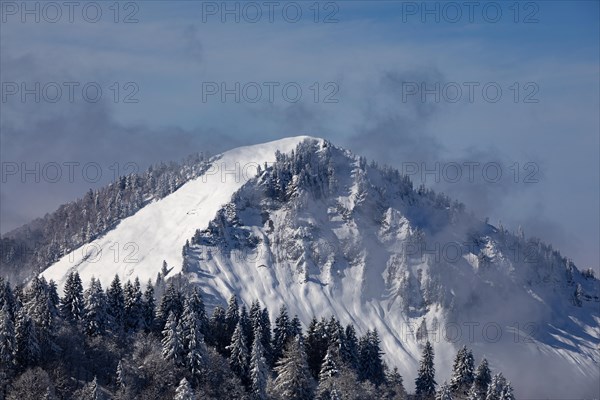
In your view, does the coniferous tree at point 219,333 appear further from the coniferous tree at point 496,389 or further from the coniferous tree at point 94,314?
the coniferous tree at point 496,389

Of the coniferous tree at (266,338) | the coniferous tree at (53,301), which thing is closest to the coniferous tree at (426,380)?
the coniferous tree at (266,338)

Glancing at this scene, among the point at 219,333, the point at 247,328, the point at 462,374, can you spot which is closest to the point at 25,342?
the point at 219,333

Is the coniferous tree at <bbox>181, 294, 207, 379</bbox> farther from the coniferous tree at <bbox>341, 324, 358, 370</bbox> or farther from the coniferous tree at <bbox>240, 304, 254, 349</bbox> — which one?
the coniferous tree at <bbox>341, 324, 358, 370</bbox>

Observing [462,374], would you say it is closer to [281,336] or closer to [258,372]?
[281,336]

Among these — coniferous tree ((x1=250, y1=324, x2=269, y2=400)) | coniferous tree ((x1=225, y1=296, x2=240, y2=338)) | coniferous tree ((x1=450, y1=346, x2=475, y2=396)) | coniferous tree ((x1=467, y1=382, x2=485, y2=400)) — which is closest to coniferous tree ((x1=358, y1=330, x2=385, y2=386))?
coniferous tree ((x1=450, y1=346, x2=475, y2=396))

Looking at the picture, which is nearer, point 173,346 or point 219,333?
point 173,346

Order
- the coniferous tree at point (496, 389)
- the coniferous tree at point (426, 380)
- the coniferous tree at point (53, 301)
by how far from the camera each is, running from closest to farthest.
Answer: the coniferous tree at point (53, 301) < the coniferous tree at point (496, 389) < the coniferous tree at point (426, 380)
